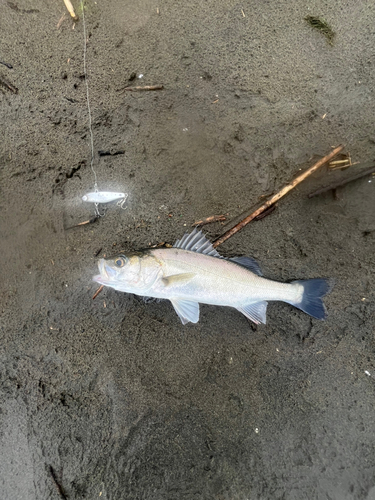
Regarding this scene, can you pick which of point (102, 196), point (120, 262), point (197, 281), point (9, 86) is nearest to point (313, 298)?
point (197, 281)

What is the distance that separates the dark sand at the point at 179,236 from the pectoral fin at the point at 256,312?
0.25m

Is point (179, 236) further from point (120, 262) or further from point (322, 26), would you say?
point (322, 26)

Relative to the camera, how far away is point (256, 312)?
2818 millimetres

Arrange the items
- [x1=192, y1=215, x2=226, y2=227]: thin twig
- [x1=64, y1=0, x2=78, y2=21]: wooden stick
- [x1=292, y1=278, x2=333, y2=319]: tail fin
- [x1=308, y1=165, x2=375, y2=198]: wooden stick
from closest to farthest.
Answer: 1. [x1=292, y1=278, x2=333, y2=319]: tail fin
2. [x1=308, y1=165, x2=375, y2=198]: wooden stick
3. [x1=192, y1=215, x2=226, y2=227]: thin twig
4. [x1=64, y1=0, x2=78, y2=21]: wooden stick

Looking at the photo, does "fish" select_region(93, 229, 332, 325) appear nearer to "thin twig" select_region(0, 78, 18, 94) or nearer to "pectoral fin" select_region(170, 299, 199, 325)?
"pectoral fin" select_region(170, 299, 199, 325)

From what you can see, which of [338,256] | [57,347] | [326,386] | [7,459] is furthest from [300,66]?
[7,459]

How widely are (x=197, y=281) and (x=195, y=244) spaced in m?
0.38

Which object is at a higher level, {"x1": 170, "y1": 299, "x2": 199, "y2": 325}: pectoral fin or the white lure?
the white lure

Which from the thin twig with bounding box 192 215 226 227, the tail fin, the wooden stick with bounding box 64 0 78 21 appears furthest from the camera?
the wooden stick with bounding box 64 0 78 21

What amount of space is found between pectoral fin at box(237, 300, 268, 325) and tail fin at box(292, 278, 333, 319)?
1.06 feet

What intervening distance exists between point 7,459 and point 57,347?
131 cm

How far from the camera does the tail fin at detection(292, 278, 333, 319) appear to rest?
281 centimetres

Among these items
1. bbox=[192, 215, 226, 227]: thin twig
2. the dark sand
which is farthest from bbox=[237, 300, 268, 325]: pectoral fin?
bbox=[192, 215, 226, 227]: thin twig

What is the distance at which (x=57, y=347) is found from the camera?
120 inches
